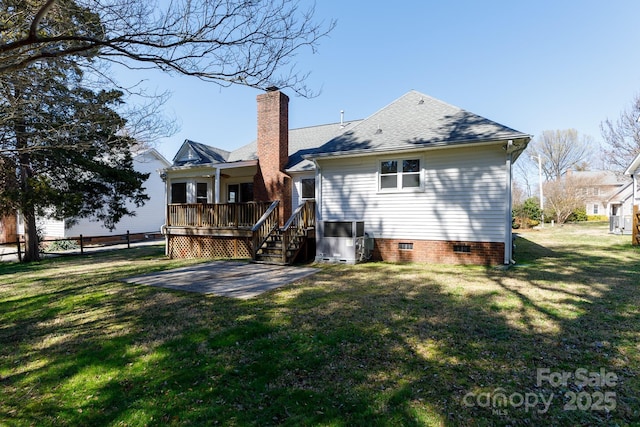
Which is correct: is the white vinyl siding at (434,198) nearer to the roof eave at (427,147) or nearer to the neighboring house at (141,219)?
the roof eave at (427,147)

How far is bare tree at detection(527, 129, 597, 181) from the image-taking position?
3722 cm

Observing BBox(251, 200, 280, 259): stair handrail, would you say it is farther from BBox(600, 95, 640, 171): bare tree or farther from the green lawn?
BBox(600, 95, 640, 171): bare tree

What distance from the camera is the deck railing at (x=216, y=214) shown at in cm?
1198

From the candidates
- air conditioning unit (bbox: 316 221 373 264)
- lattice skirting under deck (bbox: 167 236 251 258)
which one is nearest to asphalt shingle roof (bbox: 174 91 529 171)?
air conditioning unit (bbox: 316 221 373 264)

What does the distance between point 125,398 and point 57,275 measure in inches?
358

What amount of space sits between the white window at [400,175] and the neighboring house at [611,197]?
57.5 feet

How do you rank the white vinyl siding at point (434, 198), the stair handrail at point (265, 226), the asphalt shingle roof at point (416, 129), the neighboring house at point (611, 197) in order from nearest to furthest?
1. the white vinyl siding at point (434, 198)
2. the asphalt shingle roof at point (416, 129)
3. the stair handrail at point (265, 226)
4. the neighboring house at point (611, 197)

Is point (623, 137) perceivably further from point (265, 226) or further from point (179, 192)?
point (179, 192)

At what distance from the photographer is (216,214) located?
41.4 feet

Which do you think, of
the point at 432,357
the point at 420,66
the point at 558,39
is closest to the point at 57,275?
the point at 432,357

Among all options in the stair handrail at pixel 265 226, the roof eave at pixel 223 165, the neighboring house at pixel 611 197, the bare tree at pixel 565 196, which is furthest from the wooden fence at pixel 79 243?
the bare tree at pixel 565 196

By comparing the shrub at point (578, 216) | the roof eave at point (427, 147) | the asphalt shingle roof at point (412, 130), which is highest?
the asphalt shingle roof at point (412, 130)

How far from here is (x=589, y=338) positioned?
3.82m

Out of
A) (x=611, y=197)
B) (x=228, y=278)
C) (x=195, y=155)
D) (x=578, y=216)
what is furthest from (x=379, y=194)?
(x=578, y=216)
